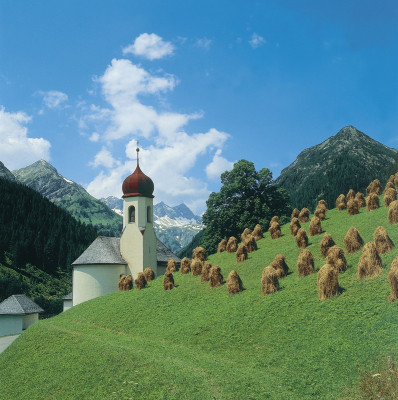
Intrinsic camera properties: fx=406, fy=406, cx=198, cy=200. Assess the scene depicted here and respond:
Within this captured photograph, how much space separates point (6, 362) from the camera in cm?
2533

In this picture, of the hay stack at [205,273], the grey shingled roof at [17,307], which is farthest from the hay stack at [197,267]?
the grey shingled roof at [17,307]

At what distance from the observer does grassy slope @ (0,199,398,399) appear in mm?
14125

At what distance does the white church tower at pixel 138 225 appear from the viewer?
4850 cm

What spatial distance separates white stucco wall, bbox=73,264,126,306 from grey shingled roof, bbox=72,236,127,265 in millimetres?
548

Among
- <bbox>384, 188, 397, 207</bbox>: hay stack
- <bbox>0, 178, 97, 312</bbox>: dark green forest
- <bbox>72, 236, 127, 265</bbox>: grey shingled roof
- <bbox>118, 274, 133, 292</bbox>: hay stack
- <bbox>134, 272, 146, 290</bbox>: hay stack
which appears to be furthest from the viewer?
<bbox>0, 178, 97, 312</bbox>: dark green forest

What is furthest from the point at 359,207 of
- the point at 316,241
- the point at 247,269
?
the point at 247,269

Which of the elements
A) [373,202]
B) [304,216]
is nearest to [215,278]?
[373,202]

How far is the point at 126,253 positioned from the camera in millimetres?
49219

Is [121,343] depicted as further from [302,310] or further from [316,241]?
[316,241]

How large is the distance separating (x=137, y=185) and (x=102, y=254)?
9332 millimetres

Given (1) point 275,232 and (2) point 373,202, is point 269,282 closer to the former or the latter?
(1) point 275,232

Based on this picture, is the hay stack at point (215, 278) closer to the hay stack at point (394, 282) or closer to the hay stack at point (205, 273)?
the hay stack at point (205, 273)

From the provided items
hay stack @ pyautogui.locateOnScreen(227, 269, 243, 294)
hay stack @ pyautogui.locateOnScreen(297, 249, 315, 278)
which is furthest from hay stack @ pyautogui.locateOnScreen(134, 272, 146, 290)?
hay stack @ pyautogui.locateOnScreen(297, 249, 315, 278)

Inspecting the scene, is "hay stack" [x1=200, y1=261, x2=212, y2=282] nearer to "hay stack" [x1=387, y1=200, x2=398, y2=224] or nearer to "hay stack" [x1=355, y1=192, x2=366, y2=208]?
"hay stack" [x1=387, y1=200, x2=398, y2=224]
